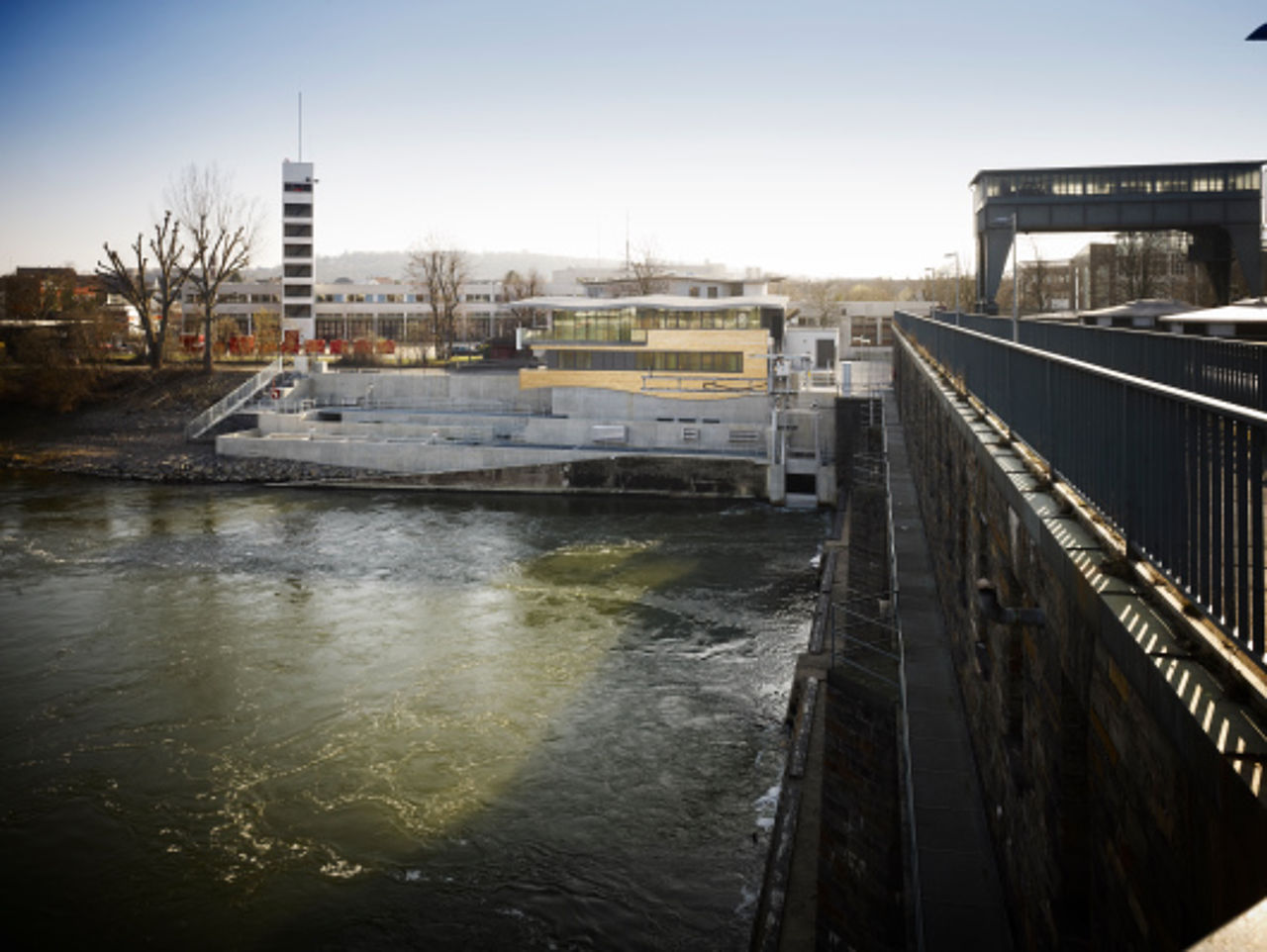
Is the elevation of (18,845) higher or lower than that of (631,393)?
lower

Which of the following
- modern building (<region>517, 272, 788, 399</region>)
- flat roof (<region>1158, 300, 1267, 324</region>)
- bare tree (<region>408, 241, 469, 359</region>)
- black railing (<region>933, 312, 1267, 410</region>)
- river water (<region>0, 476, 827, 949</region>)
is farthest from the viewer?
bare tree (<region>408, 241, 469, 359</region>)

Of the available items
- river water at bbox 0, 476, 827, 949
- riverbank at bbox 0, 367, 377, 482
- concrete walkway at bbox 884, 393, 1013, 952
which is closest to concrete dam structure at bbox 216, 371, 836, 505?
riverbank at bbox 0, 367, 377, 482

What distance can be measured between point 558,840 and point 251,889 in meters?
3.31

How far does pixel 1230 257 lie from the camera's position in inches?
1091

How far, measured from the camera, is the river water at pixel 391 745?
35.8 ft

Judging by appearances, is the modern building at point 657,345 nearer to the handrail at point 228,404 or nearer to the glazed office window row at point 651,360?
the glazed office window row at point 651,360

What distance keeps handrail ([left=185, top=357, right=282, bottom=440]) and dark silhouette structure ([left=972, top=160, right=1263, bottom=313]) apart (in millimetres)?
35358

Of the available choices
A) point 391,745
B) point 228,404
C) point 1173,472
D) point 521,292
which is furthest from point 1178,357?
point 521,292

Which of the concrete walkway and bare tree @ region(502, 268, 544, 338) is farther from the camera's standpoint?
bare tree @ region(502, 268, 544, 338)

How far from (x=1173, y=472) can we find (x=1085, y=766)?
4.62ft

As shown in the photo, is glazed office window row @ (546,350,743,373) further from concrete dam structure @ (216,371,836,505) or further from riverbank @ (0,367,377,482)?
riverbank @ (0,367,377,482)

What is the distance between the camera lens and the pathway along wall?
9.36 feet

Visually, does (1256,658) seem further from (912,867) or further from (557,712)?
(557,712)

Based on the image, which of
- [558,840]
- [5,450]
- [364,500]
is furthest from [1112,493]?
[5,450]
